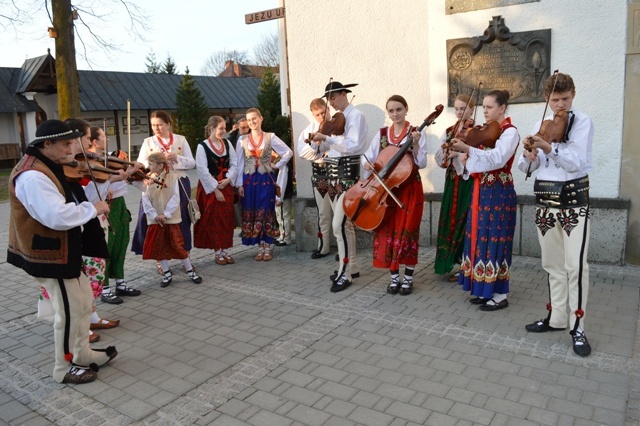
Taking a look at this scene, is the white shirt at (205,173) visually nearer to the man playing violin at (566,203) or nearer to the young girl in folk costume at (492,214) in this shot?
the young girl in folk costume at (492,214)

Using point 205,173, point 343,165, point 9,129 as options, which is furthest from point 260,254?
point 9,129

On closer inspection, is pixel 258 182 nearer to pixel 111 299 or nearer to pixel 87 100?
pixel 111 299

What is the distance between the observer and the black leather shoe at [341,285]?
5.65 metres

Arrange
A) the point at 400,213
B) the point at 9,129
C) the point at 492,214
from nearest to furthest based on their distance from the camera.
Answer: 1. the point at 492,214
2. the point at 400,213
3. the point at 9,129

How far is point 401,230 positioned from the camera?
17.7ft

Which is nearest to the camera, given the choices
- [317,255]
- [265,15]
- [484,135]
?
[484,135]

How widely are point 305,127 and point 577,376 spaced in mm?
4881

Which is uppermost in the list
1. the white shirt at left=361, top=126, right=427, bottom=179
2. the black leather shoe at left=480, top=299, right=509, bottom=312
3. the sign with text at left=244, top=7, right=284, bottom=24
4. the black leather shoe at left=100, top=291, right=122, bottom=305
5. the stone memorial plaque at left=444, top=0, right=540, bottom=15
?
the sign with text at left=244, top=7, right=284, bottom=24

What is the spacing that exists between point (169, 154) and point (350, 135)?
2104 millimetres

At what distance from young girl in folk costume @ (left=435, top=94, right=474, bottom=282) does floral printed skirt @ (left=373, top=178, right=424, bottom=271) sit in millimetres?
336

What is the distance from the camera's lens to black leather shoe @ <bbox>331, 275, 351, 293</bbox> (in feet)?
18.5

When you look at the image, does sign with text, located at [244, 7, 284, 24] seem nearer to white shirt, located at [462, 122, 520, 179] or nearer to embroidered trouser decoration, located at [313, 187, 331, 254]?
embroidered trouser decoration, located at [313, 187, 331, 254]

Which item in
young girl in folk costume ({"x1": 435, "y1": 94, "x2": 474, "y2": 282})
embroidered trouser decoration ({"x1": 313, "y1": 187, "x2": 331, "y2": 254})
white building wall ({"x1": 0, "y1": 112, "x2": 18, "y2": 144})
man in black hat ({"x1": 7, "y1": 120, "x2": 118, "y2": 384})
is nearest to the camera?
man in black hat ({"x1": 7, "y1": 120, "x2": 118, "y2": 384})

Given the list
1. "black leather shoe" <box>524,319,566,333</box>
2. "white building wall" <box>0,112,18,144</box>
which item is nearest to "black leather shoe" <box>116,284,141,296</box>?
"black leather shoe" <box>524,319,566,333</box>
